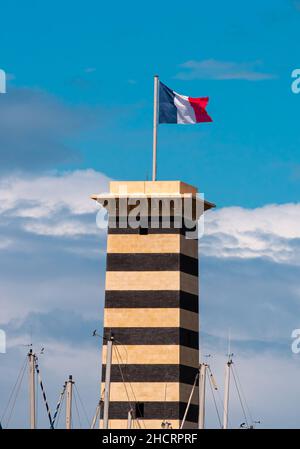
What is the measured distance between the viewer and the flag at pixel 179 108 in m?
96.7

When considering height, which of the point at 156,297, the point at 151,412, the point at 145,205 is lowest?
the point at 151,412

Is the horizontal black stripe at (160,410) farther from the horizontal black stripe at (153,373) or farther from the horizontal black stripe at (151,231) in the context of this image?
the horizontal black stripe at (151,231)

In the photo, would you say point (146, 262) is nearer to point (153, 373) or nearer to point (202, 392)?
point (153, 373)

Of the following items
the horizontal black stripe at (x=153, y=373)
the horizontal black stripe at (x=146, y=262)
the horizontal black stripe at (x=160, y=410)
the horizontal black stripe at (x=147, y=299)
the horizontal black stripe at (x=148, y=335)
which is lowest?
the horizontal black stripe at (x=160, y=410)

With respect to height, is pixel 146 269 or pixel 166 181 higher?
pixel 166 181

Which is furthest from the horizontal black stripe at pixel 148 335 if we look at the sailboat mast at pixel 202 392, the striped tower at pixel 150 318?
the sailboat mast at pixel 202 392

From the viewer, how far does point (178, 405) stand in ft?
315

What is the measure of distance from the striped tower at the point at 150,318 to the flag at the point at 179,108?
14.5ft

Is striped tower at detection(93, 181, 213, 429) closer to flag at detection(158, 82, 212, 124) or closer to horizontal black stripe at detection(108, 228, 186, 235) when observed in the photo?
horizontal black stripe at detection(108, 228, 186, 235)

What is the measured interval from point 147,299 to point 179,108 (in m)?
13.2
